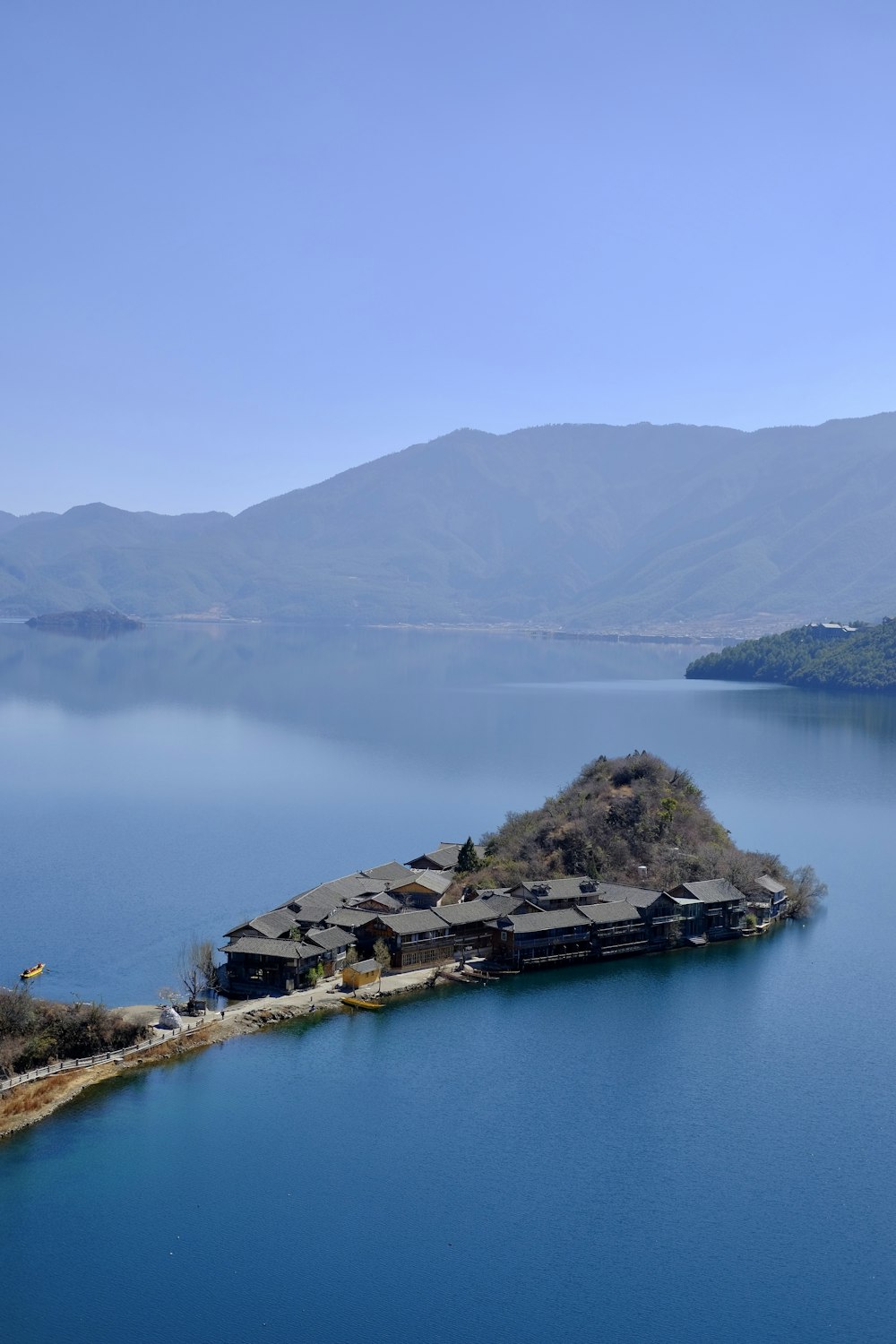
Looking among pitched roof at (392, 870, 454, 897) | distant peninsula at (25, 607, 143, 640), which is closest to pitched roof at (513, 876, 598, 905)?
pitched roof at (392, 870, 454, 897)

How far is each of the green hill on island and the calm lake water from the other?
213 centimetres

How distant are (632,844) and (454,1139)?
1439 centimetres

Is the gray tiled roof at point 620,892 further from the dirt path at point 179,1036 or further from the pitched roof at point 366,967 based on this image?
the pitched roof at point 366,967

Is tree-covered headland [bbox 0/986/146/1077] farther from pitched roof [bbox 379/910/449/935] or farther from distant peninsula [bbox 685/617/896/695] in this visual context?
distant peninsula [bbox 685/617/896/695]

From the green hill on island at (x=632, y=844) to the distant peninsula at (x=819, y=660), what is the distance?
215ft

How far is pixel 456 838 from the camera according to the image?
4100 cm

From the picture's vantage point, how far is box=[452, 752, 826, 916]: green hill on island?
106 ft

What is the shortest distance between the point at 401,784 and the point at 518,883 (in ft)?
71.5

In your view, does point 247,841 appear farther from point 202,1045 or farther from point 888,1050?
point 888,1050

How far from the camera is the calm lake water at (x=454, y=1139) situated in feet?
52.6

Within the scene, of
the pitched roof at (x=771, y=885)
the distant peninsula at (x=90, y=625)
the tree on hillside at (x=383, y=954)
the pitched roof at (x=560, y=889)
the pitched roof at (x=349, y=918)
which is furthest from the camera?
the distant peninsula at (x=90, y=625)

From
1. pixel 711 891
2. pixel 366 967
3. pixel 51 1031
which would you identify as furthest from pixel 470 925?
pixel 51 1031

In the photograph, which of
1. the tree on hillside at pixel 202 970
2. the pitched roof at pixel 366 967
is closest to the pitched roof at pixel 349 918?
the pitched roof at pixel 366 967

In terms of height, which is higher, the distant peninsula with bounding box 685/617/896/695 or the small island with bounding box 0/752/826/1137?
the distant peninsula with bounding box 685/617/896/695
